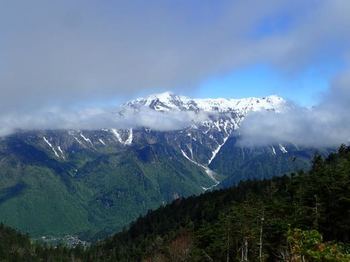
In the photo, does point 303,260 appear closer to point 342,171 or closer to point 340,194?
point 340,194

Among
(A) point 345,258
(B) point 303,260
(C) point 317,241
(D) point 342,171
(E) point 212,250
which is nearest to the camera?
(A) point 345,258

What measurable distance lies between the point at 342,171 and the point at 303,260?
36.7 meters

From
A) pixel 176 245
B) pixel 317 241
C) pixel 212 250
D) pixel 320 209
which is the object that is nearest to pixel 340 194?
pixel 320 209

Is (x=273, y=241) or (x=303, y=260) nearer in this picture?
(x=303, y=260)

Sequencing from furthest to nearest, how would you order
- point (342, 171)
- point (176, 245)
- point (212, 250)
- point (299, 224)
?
point (176, 245), point (212, 250), point (342, 171), point (299, 224)

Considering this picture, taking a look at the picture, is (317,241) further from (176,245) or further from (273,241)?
(176,245)

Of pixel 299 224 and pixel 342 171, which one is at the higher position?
pixel 342 171

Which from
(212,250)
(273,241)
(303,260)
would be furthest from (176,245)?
(303,260)

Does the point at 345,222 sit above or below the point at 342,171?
below

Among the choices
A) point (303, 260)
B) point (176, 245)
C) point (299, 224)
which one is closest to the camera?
point (303, 260)

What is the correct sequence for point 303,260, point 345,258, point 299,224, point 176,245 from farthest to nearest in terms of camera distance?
point 176,245 → point 299,224 → point 303,260 → point 345,258

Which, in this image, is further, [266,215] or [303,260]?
[266,215]

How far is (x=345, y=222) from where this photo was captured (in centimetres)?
6372

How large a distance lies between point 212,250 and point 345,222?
27183 mm
